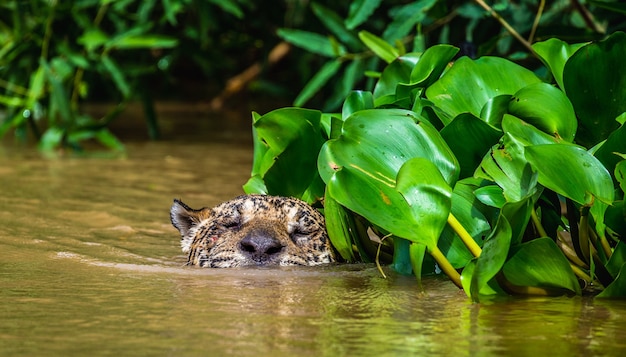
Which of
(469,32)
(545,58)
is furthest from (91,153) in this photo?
(545,58)

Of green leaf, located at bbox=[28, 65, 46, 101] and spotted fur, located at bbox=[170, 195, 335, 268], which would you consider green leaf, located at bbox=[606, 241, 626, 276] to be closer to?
spotted fur, located at bbox=[170, 195, 335, 268]

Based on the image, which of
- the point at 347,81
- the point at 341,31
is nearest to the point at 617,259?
the point at 347,81

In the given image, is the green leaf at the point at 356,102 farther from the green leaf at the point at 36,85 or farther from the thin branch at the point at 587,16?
the green leaf at the point at 36,85

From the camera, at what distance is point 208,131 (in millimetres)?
12234

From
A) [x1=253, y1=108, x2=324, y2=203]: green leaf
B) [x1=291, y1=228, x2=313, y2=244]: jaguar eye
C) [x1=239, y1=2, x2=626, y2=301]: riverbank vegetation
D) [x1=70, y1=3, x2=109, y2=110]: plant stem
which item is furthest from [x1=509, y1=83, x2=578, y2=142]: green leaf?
[x1=70, y1=3, x2=109, y2=110]: plant stem

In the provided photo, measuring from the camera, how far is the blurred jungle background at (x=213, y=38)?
7527 mm

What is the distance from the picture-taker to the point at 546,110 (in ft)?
15.4

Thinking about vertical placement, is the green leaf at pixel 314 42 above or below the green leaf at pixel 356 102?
above

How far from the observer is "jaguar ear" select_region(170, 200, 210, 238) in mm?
5750

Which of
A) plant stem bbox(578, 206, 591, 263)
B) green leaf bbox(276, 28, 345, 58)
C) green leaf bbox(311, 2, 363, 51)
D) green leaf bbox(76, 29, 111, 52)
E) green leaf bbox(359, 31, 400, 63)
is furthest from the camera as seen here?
green leaf bbox(76, 29, 111, 52)

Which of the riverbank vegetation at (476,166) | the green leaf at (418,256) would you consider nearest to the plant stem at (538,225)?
the riverbank vegetation at (476,166)

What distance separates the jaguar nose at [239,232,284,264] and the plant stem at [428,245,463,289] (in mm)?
Result: 931

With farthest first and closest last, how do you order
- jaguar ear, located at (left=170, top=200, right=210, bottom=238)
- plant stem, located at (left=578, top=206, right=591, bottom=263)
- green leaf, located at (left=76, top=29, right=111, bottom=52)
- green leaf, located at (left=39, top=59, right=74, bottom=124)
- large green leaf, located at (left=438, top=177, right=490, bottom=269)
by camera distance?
1. green leaf, located at (left=76, top=29, right=111, bottom=52)
2. green leaf, located at (left=39, top=59, right=74, bottom=124)
3. jaguar ear, located at (left=170, top=200, right=210, bottom=238)
4. large green leaf, located at (left=438, top=177, right=490, bottom=269)
5. plant stem, located at (left=578, top=206, right=591, bottom=263)

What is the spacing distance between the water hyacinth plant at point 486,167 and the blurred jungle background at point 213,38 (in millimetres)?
891
